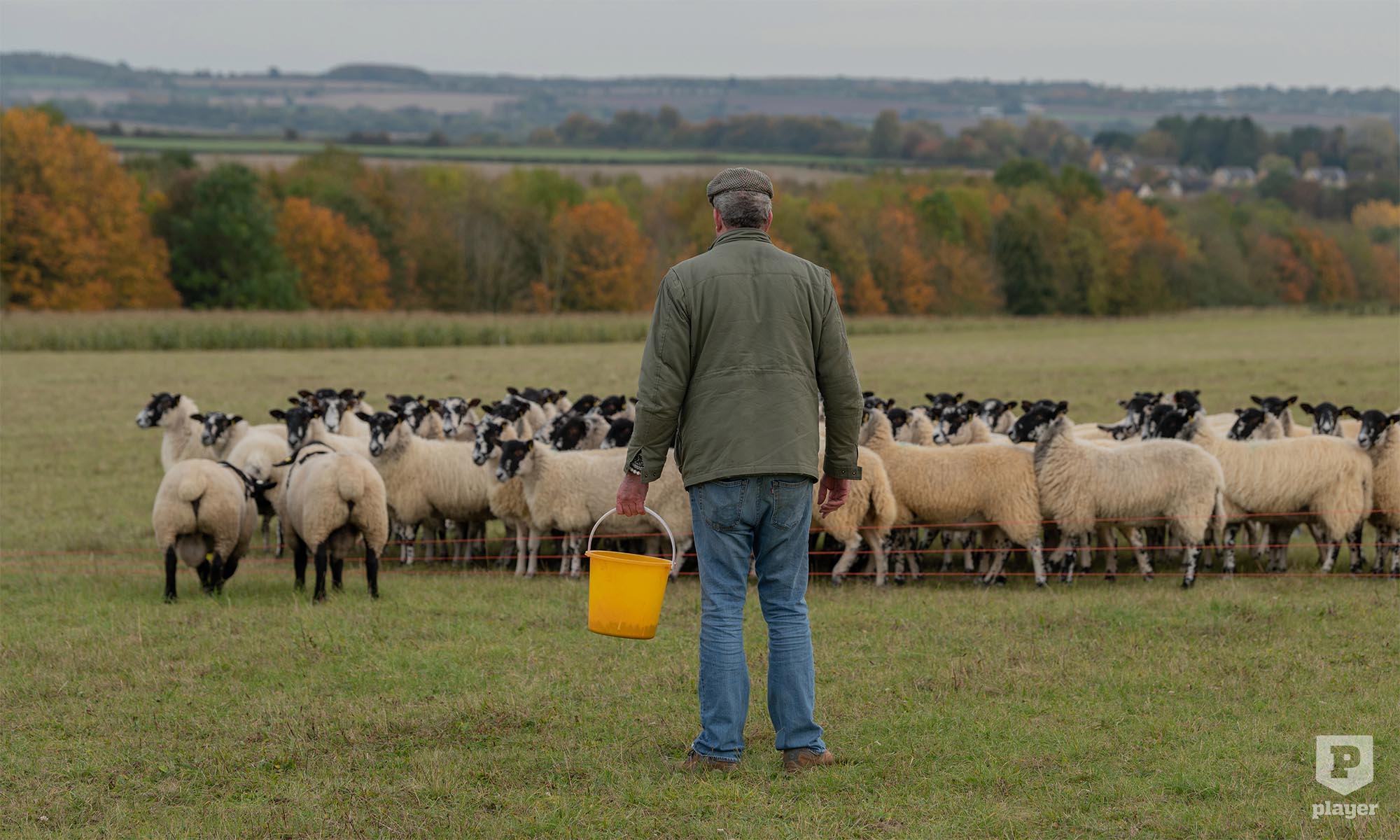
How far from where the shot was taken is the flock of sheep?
439 inches

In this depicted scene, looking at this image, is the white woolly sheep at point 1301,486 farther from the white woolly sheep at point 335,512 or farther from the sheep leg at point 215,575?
the sheep leg at point 215,575

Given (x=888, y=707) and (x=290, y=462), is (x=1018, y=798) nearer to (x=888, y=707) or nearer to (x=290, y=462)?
(x=888, y=707)

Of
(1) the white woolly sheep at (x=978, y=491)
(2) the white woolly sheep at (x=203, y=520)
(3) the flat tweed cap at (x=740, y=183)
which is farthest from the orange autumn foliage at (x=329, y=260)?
(3) the flat tweed cap at (x=740, y=183)

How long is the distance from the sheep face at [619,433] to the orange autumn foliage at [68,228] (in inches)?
2388

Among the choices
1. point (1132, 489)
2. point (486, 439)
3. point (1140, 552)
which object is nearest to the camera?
point (1140, 552)

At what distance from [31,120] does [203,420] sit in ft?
210

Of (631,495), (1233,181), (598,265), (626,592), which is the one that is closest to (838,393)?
(631,495)

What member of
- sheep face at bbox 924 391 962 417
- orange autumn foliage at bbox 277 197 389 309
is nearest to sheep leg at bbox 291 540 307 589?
sheep face at bbox 924 391 962 417

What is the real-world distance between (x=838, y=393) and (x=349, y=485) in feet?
19.9

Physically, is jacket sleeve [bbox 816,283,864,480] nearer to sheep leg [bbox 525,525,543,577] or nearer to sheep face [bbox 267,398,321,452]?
sheep leg [bbox 525,525,543,577]

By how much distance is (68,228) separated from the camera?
67562 millimetres

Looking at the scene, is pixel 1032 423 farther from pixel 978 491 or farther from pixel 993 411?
pixel 993 411

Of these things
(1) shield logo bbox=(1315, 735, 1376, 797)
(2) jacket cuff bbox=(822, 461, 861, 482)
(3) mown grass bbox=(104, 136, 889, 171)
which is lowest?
(1) shield logo bbox=(1315, 735, 1376, 797)

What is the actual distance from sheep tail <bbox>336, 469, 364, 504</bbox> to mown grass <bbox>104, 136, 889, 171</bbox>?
129245 millimetres
